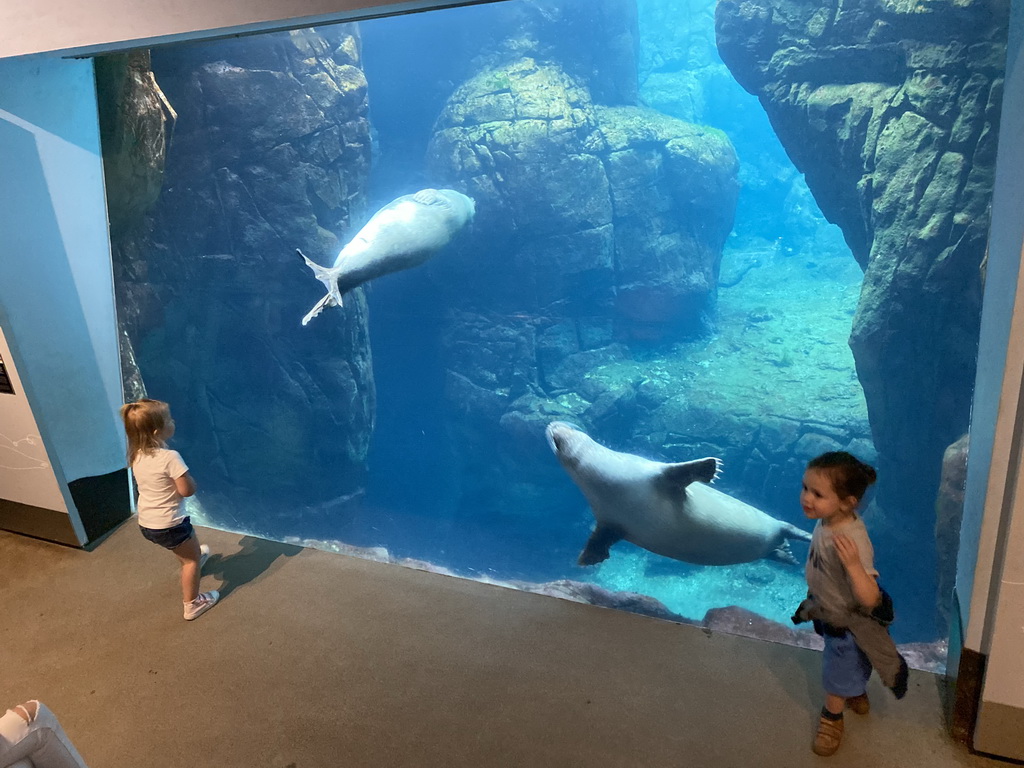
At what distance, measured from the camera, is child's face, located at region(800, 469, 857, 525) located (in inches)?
77.2

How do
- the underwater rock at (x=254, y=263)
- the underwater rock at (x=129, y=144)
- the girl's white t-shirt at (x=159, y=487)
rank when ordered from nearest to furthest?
the girl's white t-shirt at (x=159, y=487) < the underwater rock at (x=129, y=144) < the underwater rock at (x=254, y=263)

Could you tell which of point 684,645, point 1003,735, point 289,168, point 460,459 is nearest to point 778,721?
point 684,645

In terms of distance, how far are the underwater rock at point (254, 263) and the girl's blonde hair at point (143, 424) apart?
2.06m

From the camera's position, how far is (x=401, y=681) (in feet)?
9.12

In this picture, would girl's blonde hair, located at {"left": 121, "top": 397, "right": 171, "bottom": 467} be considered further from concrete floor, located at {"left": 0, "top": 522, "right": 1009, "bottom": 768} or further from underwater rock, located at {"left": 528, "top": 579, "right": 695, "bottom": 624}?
underwater rock, located at {"left": 528, "top": 579, "right": 695, "bottom": 624}

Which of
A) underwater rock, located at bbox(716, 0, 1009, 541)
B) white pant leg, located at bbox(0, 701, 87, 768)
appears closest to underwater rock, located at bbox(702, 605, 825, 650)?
underwater rock, located at bbox(716, 0, 1009, 541)

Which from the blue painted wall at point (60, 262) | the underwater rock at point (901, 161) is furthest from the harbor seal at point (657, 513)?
the blue painted wall at point (60, 262)

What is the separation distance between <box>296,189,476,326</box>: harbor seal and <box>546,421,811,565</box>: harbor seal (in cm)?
200

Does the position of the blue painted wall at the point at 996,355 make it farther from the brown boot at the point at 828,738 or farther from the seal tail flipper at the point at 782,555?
the seal tail flipper at the point at 782,555

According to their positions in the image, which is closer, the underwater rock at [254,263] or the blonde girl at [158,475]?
the blonde girl at [158,475]

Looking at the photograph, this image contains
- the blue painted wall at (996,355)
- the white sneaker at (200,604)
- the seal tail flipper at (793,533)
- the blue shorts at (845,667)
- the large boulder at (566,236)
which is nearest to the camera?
the blue painted wall at (996,355)

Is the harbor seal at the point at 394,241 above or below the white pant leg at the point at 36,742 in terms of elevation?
above

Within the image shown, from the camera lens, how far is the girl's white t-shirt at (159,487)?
9.87 ft

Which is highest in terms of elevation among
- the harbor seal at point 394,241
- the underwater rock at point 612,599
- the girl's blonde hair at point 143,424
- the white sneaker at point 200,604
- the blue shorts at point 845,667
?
the harbor seal at point 394,241
